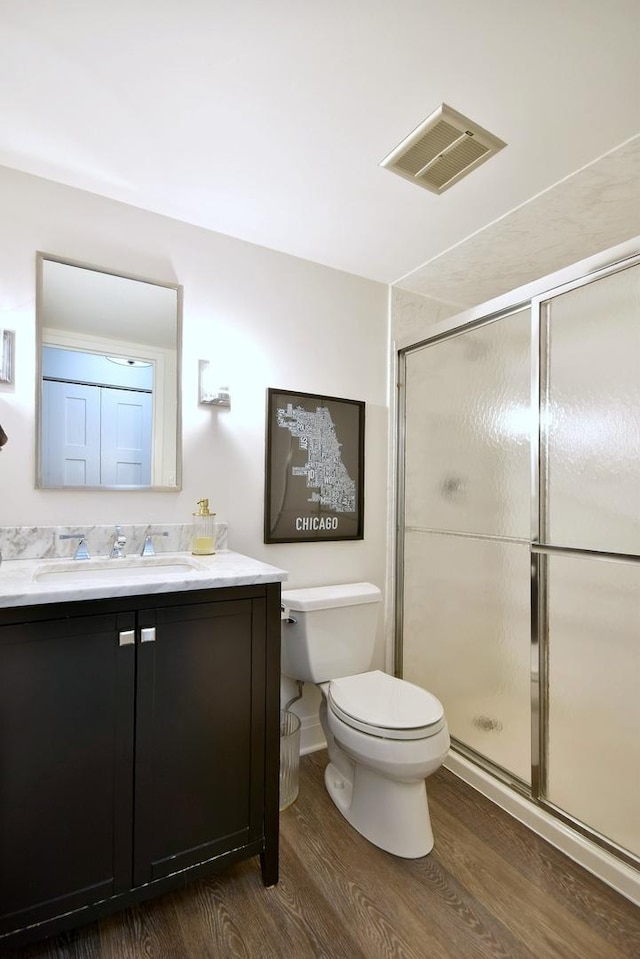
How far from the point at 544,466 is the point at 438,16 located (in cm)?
134

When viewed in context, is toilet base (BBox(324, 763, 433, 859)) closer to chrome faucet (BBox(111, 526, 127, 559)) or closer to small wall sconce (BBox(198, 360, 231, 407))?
chrome faucet (BBox(111, 526, 127, 559))

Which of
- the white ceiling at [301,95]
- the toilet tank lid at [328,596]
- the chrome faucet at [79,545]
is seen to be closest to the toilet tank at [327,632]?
the toilet tank lid at [328,596]

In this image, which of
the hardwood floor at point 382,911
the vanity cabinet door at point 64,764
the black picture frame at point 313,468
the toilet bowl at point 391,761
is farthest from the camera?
the black picture frame at point 313,468

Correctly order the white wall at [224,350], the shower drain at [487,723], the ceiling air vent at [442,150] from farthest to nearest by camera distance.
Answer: the shower drain at [487,723] < the white wall at [224,350] < the ceiling air vent at [442,150]

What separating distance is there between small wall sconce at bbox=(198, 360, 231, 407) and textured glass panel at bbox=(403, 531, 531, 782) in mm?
1168

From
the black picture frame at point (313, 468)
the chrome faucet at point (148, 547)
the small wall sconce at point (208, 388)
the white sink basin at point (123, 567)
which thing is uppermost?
the small wall sconce at point (208, 388)

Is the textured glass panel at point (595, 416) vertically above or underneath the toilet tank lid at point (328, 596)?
above

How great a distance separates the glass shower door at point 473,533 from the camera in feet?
6.18

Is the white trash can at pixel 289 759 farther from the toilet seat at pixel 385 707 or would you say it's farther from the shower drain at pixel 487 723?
the shower drain at pixel 487 723

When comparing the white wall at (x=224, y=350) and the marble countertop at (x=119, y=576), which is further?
the white wall at (x=224, y=350)

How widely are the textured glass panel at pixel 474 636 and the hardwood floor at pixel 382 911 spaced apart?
361 mm

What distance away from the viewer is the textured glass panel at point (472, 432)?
190 cm

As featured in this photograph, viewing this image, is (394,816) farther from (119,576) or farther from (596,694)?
(119,576)

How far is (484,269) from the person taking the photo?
2.40 m
